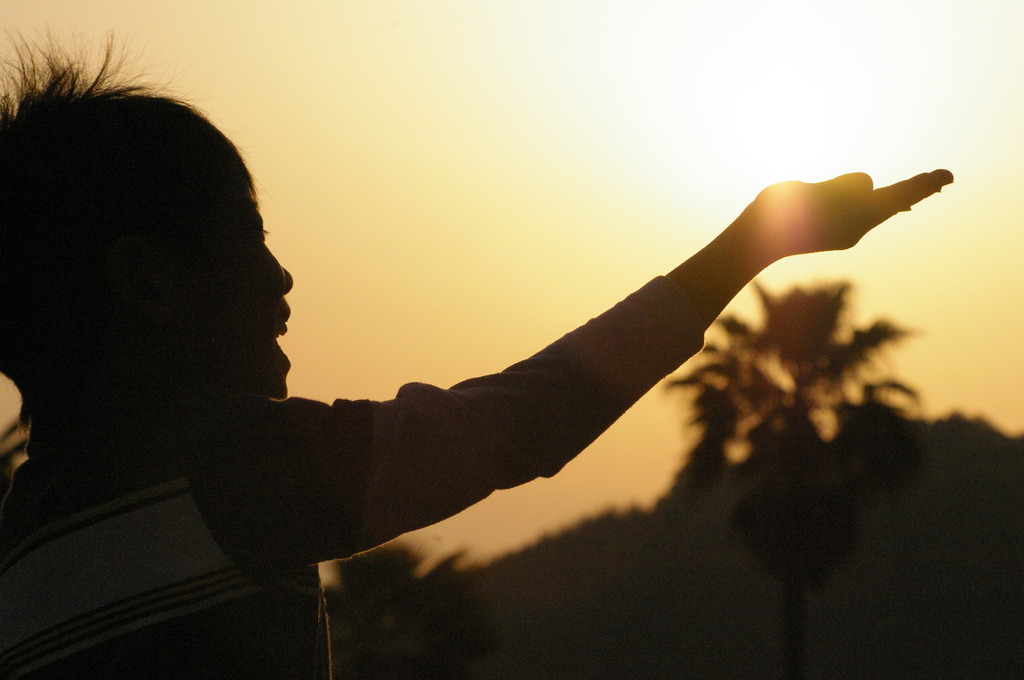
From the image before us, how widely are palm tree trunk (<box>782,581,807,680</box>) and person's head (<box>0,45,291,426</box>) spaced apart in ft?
79.0

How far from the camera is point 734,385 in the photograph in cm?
2444

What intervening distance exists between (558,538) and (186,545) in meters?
62.8

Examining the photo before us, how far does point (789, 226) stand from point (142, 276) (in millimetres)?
799

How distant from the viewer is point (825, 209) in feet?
4.50

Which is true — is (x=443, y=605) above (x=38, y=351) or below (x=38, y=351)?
below

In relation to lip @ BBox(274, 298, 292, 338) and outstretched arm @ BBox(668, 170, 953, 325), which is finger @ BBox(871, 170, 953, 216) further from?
lip @ BBox(274, 298, 292, 338)

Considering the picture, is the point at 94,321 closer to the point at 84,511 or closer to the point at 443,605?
the point at 84,511

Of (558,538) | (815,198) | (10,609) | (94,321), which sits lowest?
(558,538)

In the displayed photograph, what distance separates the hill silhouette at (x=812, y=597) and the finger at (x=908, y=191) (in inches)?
1435

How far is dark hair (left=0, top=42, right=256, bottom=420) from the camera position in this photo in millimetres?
1424

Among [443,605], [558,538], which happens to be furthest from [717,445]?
[558,538]

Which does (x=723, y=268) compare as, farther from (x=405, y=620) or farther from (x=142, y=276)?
(x=405, y=620)

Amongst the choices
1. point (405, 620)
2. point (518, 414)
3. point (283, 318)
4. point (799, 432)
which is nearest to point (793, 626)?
point (799, 432)

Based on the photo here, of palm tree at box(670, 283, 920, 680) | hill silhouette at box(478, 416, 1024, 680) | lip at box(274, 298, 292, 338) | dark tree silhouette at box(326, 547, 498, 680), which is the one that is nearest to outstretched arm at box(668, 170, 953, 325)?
lip at box(274, 298, 292, 338)
